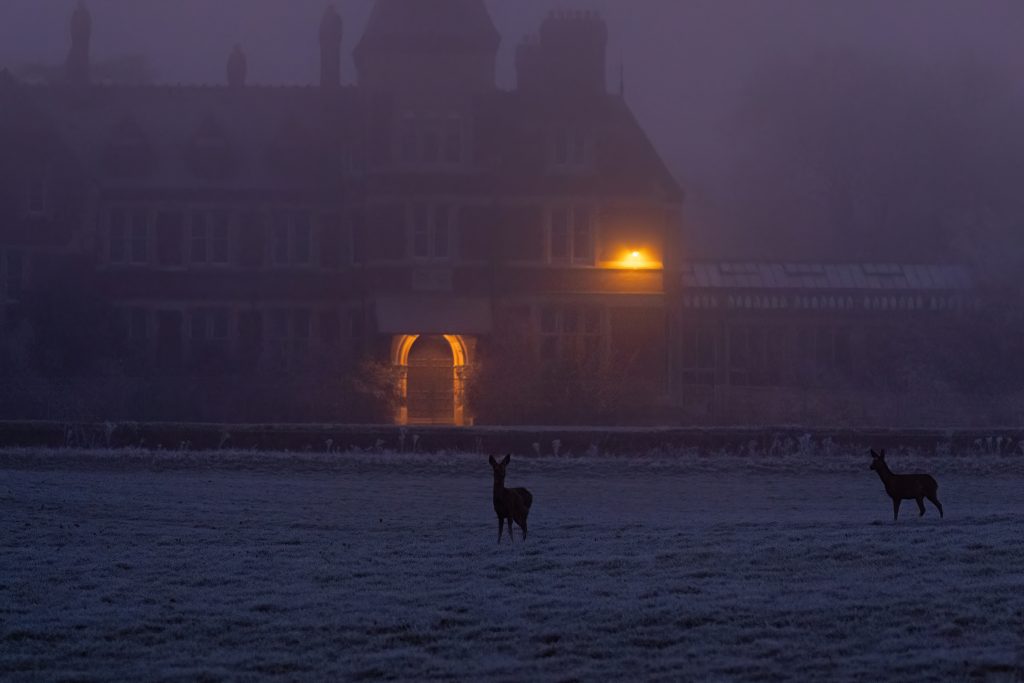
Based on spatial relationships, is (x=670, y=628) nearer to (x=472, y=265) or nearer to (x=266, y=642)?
(x=266, y=642)

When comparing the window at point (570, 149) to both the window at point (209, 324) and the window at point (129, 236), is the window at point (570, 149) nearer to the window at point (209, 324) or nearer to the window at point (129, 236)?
the window at point (209, 324)

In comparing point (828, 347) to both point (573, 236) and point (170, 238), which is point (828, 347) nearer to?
point (573, 236)

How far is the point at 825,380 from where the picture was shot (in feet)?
165

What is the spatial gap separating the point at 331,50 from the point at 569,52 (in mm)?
10737

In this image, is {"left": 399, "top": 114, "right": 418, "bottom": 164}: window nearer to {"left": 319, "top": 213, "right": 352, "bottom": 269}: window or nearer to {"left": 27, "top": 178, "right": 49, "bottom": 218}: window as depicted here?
{"left": 319, "top": 213, "right": 352, "bottom": 269}: window

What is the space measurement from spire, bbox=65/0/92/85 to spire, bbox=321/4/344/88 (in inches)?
329

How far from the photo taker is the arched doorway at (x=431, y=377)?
43.4 m

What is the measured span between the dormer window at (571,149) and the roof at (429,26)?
3.58 metres

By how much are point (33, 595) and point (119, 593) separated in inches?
31.0

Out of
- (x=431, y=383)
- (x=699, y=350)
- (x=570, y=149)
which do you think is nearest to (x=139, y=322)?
(x=431, y=383)

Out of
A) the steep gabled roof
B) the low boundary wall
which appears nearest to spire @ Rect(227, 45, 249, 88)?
the steep gabled roof

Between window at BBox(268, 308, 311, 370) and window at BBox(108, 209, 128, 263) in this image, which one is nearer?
window at BBox(268, 308, 311, 370)

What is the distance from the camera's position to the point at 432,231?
48562mm

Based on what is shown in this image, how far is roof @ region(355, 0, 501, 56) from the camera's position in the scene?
49.5m
